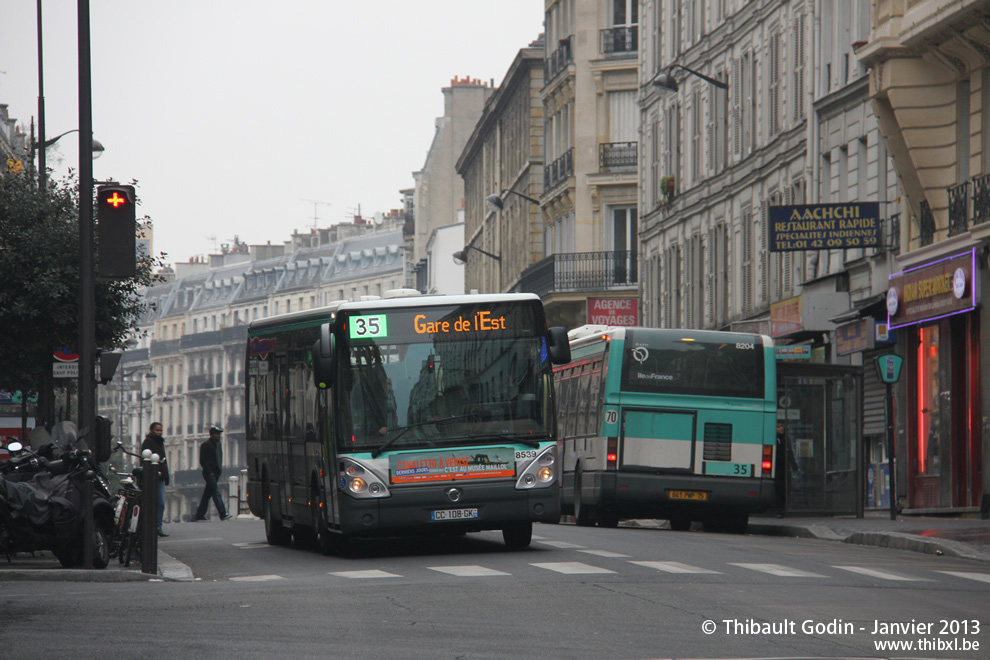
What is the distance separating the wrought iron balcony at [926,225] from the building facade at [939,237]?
16 mm

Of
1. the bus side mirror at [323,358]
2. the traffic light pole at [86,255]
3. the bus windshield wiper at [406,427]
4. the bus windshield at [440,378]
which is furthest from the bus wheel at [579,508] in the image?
the traffic light pole at [86,255]

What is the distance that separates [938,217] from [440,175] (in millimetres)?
86137

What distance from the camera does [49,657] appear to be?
423 inches

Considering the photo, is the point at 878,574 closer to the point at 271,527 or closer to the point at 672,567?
the point at 672,567

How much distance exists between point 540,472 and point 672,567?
2884 mm

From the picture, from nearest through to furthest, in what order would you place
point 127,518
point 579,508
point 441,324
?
point 127,518 < point 441,324 < point 579,508

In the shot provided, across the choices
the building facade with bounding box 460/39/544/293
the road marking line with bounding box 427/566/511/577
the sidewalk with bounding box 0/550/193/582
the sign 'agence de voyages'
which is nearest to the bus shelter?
the sign 'agence de voyages'

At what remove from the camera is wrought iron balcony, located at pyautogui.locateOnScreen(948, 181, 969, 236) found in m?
29.9

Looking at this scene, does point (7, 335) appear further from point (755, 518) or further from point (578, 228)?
point (578, 228)

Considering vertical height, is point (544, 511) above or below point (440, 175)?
below

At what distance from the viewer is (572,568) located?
56.2 feet

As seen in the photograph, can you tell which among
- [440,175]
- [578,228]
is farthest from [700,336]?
[440,175]

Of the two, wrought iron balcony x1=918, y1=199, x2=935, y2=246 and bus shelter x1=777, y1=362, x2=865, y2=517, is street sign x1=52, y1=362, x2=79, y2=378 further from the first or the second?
wrought iron balcony x1=918, y1=199, x2=935, y2=246

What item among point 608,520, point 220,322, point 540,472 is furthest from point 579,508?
point 220,322
